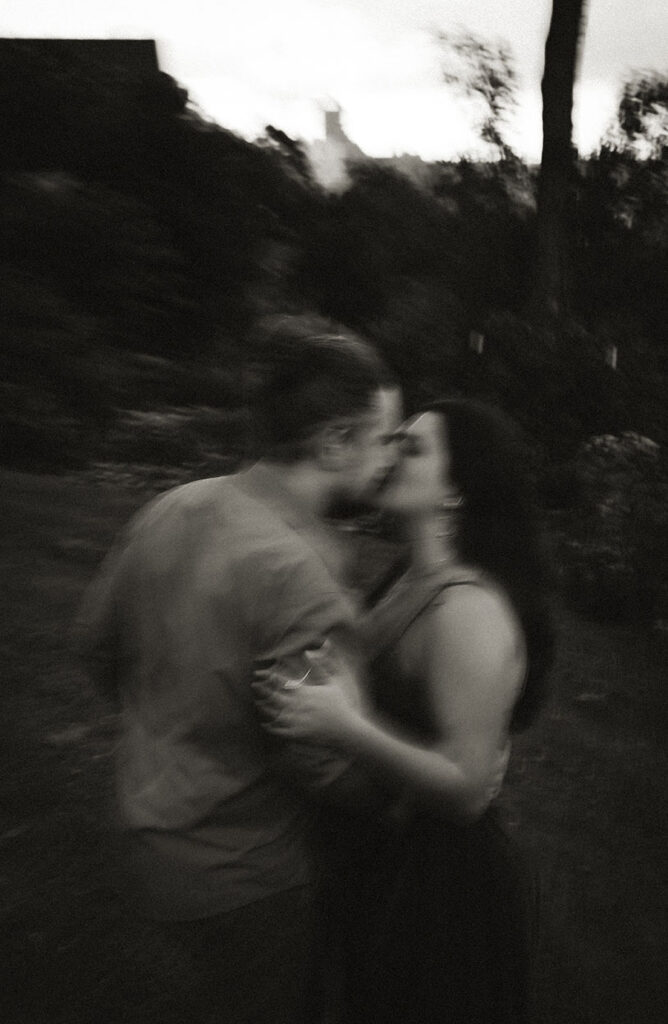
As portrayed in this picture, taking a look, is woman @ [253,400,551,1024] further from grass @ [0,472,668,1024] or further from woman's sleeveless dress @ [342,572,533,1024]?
grass @ [0,472,668,1024]

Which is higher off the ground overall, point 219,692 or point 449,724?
point 219,692

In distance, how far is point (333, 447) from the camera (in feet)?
5.75

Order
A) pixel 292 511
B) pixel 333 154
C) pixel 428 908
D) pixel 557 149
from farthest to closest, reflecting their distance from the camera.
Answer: pixel 333 154
pixel 557 149
pixel 428 908
pixel 292 511

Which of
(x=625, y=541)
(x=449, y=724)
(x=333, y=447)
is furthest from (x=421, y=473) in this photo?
(x=625, y=541)

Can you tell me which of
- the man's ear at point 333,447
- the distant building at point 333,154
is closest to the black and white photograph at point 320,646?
the man's ear at point 333,447

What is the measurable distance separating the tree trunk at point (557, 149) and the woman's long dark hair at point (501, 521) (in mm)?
9978

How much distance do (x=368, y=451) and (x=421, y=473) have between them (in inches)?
11.1

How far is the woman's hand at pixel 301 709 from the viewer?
1.59 meters

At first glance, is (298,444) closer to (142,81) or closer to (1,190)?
(1,190)

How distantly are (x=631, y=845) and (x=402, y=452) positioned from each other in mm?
2849

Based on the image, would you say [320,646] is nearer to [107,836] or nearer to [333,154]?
[107,836]

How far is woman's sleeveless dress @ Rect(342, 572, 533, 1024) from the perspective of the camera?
188 centimetres

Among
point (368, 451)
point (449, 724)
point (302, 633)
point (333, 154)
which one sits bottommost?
point (333, 154)

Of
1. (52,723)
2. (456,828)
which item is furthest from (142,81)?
(456,828)
